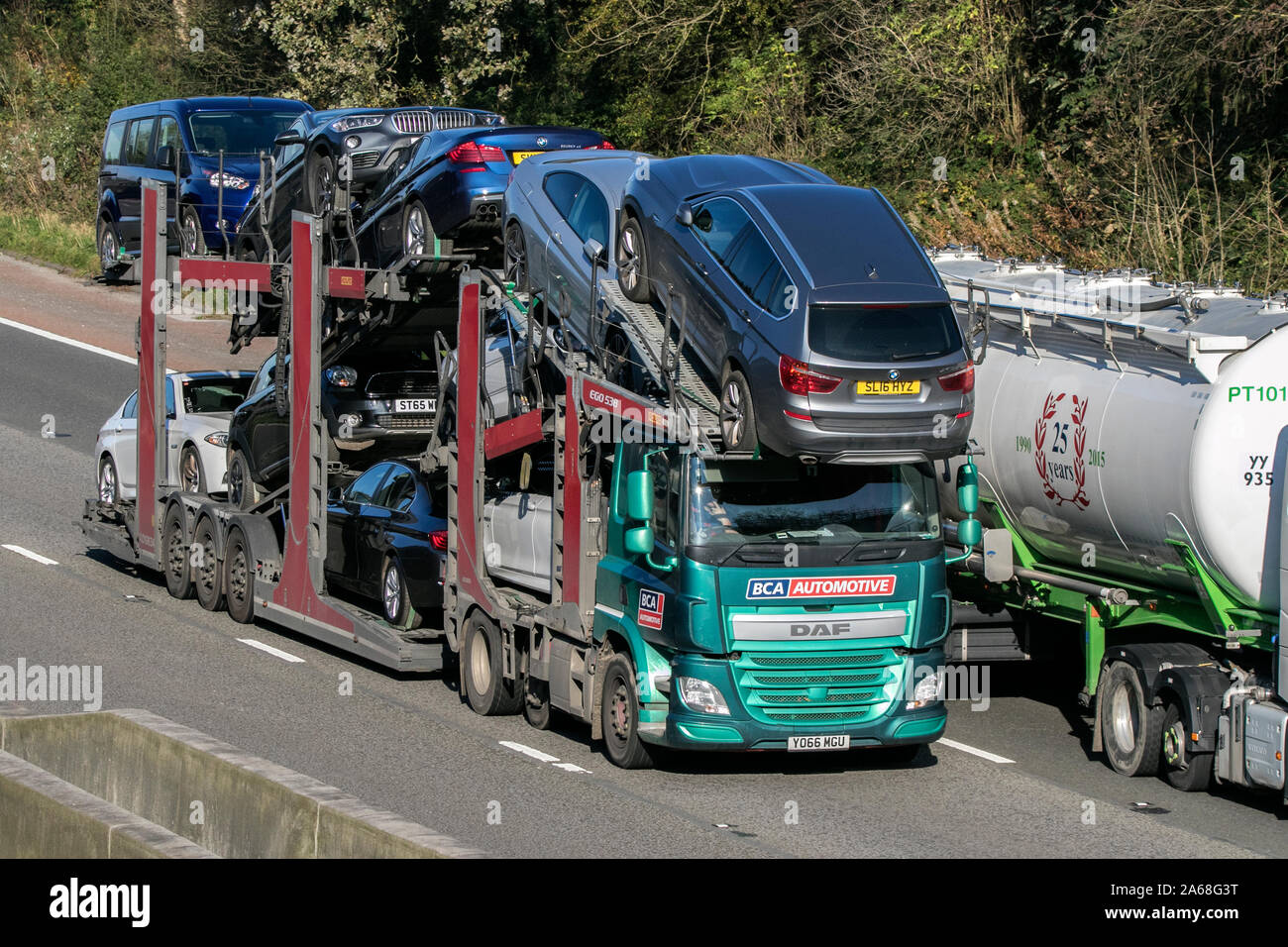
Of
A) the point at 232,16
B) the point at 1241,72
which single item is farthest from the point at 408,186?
the point at 232,16

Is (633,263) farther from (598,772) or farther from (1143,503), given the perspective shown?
(1143,503)

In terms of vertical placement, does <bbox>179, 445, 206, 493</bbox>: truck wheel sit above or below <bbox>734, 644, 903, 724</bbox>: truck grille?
above

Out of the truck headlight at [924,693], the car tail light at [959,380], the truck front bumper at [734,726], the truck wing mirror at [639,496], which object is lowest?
the truck front bumper at [734,726]

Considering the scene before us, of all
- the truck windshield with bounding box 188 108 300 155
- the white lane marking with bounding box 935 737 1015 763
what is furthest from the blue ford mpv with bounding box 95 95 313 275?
the white lane marking with bounding box 935 737 1015 763

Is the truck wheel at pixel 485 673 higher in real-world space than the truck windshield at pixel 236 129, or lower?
lower

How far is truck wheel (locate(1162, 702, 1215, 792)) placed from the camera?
1191 cm

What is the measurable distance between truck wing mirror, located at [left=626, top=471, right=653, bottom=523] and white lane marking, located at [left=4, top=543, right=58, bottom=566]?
1014cm

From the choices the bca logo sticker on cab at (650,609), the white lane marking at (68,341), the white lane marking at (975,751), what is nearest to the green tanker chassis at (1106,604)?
the white lane marking at (975,751)

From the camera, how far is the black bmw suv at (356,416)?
16.8 metres

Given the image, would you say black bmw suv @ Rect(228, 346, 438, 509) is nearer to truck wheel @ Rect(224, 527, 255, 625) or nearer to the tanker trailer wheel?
truck wheel @ Rect(224, 527, 255, 625)

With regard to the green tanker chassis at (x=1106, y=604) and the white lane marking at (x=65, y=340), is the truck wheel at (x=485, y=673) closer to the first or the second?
the green tanker chassis at (x=1106, y=604)

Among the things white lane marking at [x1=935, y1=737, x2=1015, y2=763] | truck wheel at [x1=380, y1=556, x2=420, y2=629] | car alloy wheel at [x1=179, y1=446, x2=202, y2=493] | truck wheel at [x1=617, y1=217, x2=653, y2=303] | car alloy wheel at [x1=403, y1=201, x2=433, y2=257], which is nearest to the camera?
truck wheel at [x1=617, y1=217, x2=653, y2=303]

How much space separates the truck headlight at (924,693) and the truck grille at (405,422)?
6578mm
